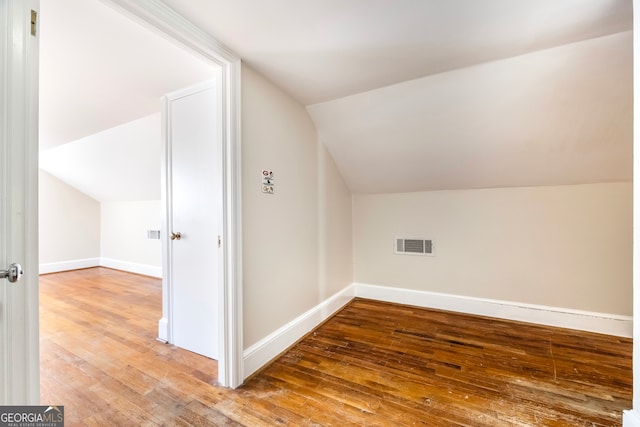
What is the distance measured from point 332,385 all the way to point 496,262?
7.09ft

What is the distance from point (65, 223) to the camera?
5.34 meters

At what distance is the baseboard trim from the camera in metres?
1.90

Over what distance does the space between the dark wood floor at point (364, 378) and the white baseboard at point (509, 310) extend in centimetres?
13

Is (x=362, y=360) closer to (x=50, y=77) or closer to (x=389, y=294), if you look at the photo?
(x=389, y=294)

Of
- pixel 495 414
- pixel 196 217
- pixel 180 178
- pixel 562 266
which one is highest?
pixel 180 178

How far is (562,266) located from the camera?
2.59 m

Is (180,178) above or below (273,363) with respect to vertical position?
above

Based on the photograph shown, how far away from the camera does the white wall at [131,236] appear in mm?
4702

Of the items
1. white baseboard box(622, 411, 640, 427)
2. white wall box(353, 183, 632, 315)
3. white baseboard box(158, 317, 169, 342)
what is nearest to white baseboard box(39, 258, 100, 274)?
white baseboard box(158, 317, 169, 342)

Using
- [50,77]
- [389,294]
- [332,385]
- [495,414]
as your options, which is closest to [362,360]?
[332,385]

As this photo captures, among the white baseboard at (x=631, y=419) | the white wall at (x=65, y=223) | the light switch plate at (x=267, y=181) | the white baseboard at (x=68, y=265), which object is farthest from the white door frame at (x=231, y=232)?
the white wall at (x=65, y=223)

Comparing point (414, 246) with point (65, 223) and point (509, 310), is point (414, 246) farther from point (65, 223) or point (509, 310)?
point (65, 223)

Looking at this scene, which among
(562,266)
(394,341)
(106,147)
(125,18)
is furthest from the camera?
(106,147)

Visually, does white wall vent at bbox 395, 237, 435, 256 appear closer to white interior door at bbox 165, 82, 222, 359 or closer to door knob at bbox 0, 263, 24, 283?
white interior door at bbox 165, 82, 222, 359
